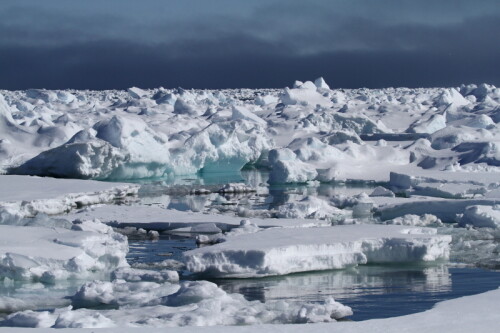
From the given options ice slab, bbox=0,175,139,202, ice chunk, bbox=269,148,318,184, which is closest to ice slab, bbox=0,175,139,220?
ice slab, bbox=0,175,139,202

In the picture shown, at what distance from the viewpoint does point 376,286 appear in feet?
20.9

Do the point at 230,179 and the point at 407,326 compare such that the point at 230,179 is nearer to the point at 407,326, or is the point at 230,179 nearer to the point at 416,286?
the point at 416,286

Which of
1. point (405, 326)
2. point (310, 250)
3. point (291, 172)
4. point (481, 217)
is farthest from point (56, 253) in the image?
point (291, 172)

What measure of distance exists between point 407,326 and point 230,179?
1104 cm

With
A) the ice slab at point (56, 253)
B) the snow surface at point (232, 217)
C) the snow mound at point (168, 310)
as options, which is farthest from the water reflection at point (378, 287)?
the ice slab at point (56, 253)

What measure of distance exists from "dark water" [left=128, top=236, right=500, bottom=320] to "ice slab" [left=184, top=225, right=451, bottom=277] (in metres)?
0.08

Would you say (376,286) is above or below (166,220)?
below

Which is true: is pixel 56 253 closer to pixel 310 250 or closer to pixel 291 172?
pixel 310 250

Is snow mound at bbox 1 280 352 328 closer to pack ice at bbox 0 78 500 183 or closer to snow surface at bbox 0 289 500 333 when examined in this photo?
snow surface at bbox 0 289 500 333

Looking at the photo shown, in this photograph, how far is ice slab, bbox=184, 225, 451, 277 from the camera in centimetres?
→ 654

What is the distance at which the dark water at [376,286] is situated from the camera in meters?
5.74

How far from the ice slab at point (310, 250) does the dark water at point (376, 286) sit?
83 mm

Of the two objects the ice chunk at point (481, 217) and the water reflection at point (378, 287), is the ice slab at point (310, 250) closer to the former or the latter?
the water reflection at point (378, 287)

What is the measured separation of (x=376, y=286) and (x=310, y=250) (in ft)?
2.31
